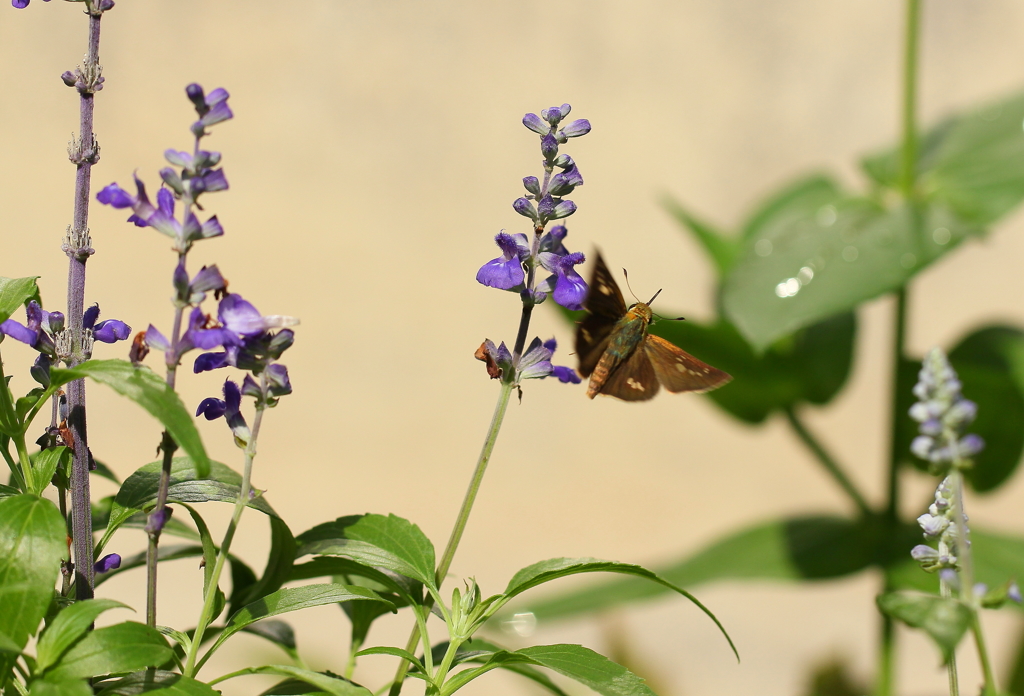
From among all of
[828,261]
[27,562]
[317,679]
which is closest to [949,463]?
[317,679]

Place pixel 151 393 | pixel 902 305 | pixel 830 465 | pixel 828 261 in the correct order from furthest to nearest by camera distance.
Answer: pixel 830 465
pixel 902 305
pixel 828 261
pixel 151 393

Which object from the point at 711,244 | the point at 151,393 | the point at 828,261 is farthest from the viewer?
the point at 711,244

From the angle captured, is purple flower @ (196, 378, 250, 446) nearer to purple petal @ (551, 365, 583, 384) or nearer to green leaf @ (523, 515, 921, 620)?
purple petal @ (551, 365, 583, 384)

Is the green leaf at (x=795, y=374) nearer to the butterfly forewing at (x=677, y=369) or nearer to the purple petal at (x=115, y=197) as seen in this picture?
the butterfly forewing at (x=677, y=369)

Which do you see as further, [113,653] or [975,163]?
[975,163]

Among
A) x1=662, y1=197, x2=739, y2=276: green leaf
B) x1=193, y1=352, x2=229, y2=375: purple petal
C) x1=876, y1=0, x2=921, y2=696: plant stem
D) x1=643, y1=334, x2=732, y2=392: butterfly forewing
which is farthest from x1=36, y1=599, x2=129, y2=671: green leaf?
x1=662, y1=197, x2=739, y2=276: green leaf

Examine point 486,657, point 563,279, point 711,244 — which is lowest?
point 486,657

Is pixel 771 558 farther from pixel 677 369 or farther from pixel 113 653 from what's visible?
pixel 113 653

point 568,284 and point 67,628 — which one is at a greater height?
point 568,284
